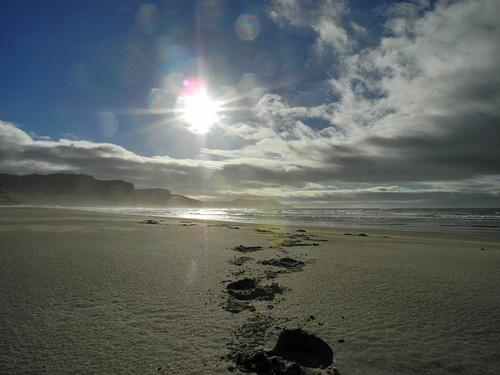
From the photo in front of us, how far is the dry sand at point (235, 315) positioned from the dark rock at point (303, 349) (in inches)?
1.7

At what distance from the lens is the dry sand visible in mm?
3180

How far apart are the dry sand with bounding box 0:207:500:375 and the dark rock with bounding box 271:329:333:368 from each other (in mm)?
43

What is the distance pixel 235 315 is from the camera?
4441 mm

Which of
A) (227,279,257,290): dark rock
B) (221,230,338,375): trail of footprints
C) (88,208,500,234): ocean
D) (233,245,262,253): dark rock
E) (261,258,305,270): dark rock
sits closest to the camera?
(221,230,338,375): trail of footprints

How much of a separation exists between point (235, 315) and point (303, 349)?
127 centimetres

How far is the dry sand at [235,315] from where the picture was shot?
3180 mm

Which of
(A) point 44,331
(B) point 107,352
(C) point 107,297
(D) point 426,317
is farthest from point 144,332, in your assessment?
(D) point 426,317

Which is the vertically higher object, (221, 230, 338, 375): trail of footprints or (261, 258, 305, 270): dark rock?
(261, 258, 305, 270): dark rock

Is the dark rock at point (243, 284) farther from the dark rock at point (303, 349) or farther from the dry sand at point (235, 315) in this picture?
the dark rock at point (303, 349)

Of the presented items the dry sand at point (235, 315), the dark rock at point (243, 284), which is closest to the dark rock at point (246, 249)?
the dry sand at point (235, 315)

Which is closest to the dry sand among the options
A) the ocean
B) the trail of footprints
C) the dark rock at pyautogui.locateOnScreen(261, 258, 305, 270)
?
the trail of footprints

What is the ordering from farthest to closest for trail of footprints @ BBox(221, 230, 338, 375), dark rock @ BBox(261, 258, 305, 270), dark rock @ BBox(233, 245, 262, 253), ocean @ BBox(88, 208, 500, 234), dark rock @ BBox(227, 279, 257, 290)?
ocean @ BBox(88, 208, 500, 234) → dark rock @ BBox(233, 245, 262, 253) → dark rock @ BBox(261, 258, 305, 270) → dark rock @ BBox(227, 279, 257, 290) → trail of footprints @ BBox(221, 230, 338, 375)

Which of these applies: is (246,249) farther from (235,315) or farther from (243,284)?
(235,315)

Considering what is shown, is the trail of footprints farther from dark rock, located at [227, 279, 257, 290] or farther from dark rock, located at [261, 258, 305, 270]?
dark rock, located at [261, 258, 305, 270]
